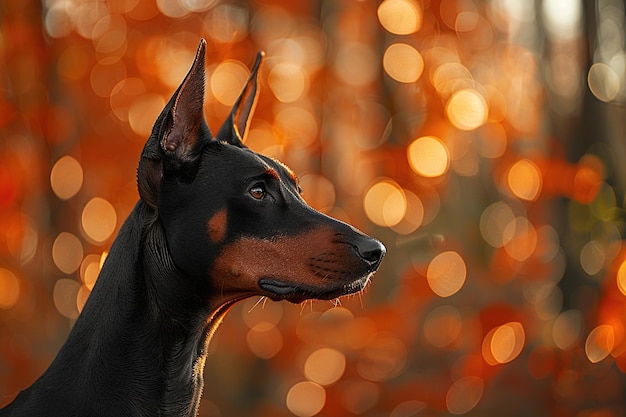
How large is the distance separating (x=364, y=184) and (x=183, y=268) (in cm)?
718

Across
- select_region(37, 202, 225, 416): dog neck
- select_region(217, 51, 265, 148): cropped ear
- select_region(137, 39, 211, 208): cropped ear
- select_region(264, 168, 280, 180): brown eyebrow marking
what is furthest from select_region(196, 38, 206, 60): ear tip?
select_region(217, 51, 265, 148): cropped ear

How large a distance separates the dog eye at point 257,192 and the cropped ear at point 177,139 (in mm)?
254

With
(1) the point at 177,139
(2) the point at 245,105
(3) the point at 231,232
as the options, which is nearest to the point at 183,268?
(3) the point at 231,232

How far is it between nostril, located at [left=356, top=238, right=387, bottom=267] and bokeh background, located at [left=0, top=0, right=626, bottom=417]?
6.38 metres

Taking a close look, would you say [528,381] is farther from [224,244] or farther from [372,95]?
[224,244]

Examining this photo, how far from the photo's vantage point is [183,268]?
3.51 m

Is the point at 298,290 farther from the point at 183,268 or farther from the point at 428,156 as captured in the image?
the point at 428,156

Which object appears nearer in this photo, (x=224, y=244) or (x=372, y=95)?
(x=224, y=244)

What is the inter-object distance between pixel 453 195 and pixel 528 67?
7.02 feet

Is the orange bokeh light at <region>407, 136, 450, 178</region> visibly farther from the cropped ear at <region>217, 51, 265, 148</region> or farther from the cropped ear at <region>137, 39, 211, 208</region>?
the cropped ear at <region>137, 39, 211, 208</region>

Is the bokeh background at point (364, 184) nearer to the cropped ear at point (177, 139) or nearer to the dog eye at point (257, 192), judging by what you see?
the dog eye at point (257, 192)

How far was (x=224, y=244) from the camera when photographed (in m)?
3.54

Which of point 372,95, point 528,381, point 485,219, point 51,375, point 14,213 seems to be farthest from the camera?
point 485,219

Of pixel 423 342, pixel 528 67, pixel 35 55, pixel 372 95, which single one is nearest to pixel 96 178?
A: pixel 35 55
